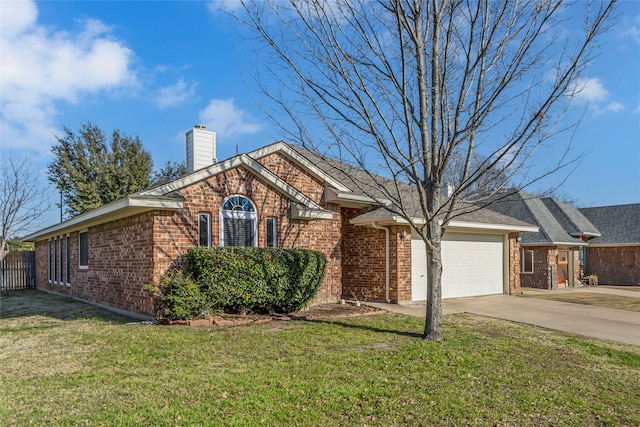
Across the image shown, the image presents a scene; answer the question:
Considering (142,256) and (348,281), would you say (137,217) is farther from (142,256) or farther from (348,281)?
(348,281)

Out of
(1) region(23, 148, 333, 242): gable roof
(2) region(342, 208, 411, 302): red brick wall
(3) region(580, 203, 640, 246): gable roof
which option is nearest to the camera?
(1) region(23, 148, 333, 242): gable roof

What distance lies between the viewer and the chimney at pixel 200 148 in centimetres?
1320

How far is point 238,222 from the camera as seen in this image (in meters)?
11.2

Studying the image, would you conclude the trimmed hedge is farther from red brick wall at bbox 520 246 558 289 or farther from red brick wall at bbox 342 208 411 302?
red brick wall at bbox 520 246 558 289

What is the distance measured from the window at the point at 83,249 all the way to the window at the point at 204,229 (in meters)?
5.82

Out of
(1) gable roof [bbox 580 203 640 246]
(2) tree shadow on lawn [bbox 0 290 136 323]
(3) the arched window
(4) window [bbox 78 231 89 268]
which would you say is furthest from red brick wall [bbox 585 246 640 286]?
(4) window [bbox 78 231 89 268]

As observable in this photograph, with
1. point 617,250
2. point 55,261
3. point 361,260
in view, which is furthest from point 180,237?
point 617,250

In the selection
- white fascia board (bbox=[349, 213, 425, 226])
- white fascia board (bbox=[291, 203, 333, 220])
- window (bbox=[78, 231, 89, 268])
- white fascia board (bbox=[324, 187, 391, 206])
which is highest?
white fascia board (bbox=[324, 187, 391, 206])

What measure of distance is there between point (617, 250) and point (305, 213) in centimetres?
2265

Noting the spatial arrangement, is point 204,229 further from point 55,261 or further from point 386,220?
point 55,261

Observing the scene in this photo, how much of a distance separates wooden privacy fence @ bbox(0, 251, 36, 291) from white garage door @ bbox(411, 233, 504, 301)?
19.3m

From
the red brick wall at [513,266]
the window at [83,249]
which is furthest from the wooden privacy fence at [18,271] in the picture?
the red brick wall at [513,266]

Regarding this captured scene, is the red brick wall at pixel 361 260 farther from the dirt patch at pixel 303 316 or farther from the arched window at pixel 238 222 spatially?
the arched window at pixel 238 222

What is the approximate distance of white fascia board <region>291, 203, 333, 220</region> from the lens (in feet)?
39.6
